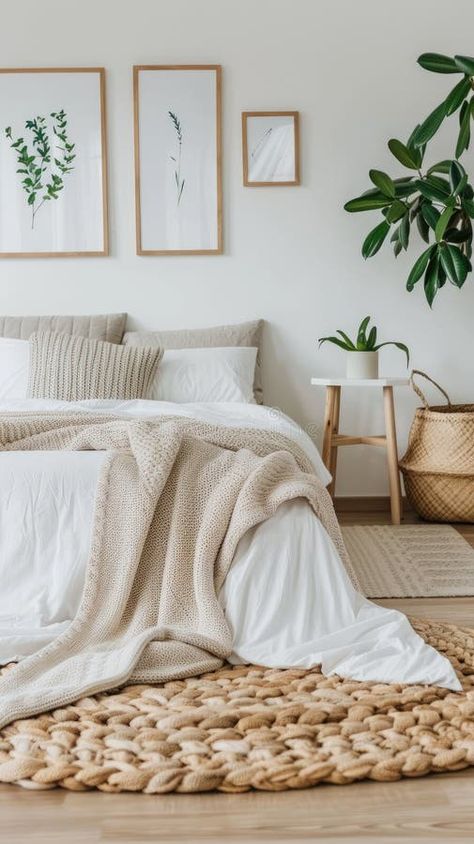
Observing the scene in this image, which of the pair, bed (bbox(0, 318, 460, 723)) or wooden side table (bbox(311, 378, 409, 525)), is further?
wooden side table (bbox(311, 378, 409, 525))

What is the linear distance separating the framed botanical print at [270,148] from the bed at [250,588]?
2.35 metres

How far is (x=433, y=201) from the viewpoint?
425cm

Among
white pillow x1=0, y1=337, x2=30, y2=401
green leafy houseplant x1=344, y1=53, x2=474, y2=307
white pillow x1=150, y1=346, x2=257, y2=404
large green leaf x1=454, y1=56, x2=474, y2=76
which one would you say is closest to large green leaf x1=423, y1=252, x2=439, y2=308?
green leafy houseplant x1=344, y1=53, x2=474, y2=307

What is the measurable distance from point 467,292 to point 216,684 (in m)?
3.01

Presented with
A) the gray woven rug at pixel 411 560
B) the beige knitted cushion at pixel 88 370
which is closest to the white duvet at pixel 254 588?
the gray woven rug at pixel 411 560

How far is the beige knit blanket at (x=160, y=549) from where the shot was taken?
2.18m

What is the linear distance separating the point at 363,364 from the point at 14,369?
1.50 meters

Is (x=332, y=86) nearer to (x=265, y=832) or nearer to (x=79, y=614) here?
(x=79, y=614)

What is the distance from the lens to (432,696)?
207cm

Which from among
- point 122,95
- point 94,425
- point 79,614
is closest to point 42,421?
point 94,425

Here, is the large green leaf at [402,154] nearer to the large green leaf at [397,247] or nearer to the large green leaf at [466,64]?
the large green leaf at [397,247]

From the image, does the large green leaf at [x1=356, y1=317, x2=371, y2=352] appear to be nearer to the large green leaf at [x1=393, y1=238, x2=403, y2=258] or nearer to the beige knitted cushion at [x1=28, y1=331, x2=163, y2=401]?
the large green leaf at [x1=393, y1=238, x2=403, y2=258]

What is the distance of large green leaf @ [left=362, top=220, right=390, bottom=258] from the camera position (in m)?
4.37

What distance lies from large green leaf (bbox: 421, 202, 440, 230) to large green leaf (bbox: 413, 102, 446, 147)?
268mm
